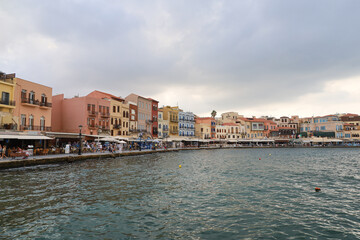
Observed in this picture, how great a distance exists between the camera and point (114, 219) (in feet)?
30.7

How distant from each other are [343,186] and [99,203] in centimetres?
1531

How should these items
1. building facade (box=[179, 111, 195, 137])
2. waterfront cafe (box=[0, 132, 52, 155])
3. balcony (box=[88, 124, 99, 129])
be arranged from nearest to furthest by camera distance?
waterfront cafe (box=[0, 132, 52, 155]) → balcony (box=[88, 124, 99, 129]) → building facade (box=[179, 111, 195, 137])

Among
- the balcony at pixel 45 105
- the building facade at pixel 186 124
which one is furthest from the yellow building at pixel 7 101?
the building facade at pixel 186 124

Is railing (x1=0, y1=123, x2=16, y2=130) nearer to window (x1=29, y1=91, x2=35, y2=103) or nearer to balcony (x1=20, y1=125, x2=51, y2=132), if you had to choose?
balcony (x1=20, y1=125, x2=51, y2=132)

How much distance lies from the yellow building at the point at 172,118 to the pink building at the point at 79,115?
32062 millimetres

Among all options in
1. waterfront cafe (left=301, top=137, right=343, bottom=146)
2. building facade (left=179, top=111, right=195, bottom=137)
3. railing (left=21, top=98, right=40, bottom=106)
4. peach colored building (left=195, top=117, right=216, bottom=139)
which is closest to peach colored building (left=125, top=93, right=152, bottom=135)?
building facade (left=179, top=111, right=195, bottom=137)

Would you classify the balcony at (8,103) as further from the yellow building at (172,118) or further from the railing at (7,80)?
the yellow building at (172,118)

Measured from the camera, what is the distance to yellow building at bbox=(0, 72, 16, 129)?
98.1 ft

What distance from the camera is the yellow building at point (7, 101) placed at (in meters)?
29.9

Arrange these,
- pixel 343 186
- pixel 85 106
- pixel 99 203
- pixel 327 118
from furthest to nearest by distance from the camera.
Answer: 1. pixel 327 118
2. pixel 85 106
3. pixel 343 186
4. pixel 99 203

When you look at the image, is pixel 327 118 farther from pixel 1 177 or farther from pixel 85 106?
pixel 1 177

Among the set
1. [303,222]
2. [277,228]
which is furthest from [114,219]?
[303,222]

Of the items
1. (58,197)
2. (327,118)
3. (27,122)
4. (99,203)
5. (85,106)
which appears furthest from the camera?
(327,118)

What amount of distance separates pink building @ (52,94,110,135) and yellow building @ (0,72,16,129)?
1476cm
